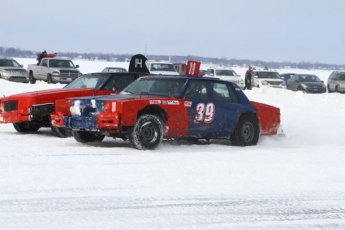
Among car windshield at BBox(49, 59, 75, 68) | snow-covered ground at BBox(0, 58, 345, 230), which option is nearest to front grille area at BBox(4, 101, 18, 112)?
snow-covered ground at BBox(0, 58, 345, 230)

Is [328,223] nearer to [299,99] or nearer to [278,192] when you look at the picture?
[278,192]

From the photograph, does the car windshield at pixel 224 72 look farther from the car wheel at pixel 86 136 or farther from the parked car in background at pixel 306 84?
the car wheel at pixel 86 136

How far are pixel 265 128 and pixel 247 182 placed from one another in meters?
5.52

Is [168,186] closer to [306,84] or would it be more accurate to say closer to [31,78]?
[31,78]

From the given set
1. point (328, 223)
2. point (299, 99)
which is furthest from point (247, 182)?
point (299, 99)

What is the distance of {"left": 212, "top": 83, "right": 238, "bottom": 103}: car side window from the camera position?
47.5 ft

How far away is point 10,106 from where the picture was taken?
50.7ft

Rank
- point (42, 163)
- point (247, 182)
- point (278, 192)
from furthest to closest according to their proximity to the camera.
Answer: point (42, 163) < point (247, 182) < point (278, 192)

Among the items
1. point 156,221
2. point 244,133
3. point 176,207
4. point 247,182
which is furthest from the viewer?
point 244,133

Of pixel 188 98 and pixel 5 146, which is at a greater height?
pixel 188 98

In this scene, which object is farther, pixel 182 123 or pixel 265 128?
pixel 265 128

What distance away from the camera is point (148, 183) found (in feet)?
31.1

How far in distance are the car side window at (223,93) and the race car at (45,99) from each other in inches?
102

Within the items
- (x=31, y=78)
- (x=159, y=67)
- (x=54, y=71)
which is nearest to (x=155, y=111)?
(x=54, y=71)
